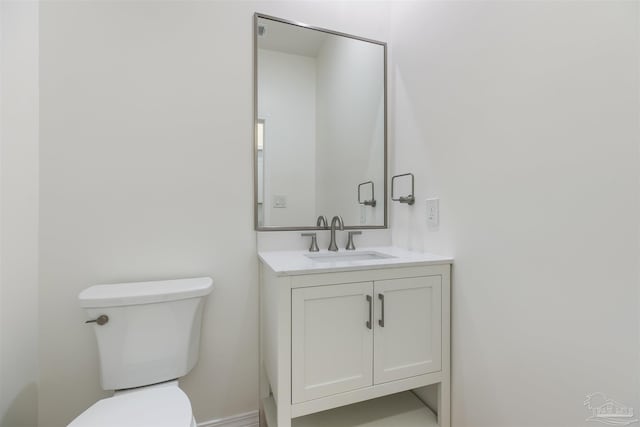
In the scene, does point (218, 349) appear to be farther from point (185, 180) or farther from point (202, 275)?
point (185, 180)

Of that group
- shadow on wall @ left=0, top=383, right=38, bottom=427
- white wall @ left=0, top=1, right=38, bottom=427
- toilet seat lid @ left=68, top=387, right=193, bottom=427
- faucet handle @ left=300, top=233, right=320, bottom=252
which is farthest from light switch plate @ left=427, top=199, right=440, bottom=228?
shadow on wall @ left=0, top=383, right=38, bottom=427

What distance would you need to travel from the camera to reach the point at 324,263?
120 centimetres

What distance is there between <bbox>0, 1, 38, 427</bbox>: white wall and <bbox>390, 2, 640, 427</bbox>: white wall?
5.89ft

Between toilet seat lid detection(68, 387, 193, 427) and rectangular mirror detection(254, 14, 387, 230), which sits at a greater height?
rectangular mirror detection(254, 14, 387, 230)

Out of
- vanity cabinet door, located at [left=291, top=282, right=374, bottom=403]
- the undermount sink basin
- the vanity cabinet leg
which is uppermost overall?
the undermount sink basin

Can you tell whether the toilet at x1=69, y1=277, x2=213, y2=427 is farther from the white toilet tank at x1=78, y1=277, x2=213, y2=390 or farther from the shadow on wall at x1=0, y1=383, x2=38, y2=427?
the shadow on wall at x1=0, y1=383, x2=38, y2=427

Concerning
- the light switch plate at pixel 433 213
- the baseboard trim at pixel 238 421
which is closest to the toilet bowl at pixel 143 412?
the baseboard trim at pixel 238 421

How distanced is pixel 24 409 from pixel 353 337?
1.39 meters

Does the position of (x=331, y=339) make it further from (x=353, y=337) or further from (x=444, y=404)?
(x=444, y=404)

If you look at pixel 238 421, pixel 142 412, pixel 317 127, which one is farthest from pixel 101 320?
pixel 317 127

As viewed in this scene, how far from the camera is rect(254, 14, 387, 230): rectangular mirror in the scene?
1490mm

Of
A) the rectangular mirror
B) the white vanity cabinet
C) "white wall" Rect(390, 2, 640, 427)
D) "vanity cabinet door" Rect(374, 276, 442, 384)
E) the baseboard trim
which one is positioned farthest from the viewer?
the rectangular mirror

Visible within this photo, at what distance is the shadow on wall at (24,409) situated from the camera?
1092 millimetres

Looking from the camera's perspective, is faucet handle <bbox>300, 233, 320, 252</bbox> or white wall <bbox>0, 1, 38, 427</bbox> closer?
white wall <bbox>0, 1, 38, 427</bbox>
